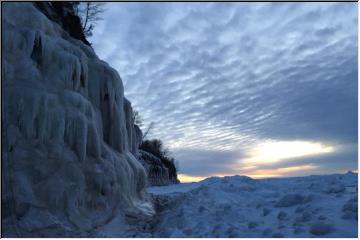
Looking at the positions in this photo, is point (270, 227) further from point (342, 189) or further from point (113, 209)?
point (113, 209)

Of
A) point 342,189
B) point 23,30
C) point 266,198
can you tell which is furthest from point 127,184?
point 342,189

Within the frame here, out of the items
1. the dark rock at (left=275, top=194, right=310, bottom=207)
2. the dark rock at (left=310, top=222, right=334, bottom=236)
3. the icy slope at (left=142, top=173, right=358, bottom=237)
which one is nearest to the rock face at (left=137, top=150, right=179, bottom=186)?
the icy slope at (left=142, top=173, right=358, bottom=237)

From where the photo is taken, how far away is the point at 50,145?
1135 cm

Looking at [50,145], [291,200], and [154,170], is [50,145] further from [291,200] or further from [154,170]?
[154,170]

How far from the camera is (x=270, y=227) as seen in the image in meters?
9.97

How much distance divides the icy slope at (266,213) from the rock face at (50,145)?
147 cm

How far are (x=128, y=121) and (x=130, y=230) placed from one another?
19.7 ft

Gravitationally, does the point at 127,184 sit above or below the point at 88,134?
below

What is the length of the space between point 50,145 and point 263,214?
5.85 metres

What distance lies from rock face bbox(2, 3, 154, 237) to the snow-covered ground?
103cm

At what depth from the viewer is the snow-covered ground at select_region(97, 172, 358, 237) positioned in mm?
9242

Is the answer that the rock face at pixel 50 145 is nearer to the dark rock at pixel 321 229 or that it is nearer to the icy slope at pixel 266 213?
the icy slope at pixel 266 213

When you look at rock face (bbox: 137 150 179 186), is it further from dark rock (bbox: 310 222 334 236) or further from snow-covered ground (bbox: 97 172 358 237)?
dark rock (bbox: 310 222 334 236)

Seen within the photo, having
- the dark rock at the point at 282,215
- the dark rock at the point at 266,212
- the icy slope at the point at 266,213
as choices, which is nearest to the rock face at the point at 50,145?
the icy slope at the point at 266,213
